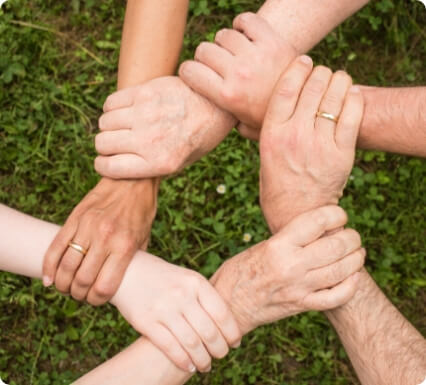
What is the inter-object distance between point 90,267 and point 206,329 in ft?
1.69

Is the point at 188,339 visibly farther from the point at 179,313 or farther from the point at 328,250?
the point at 328,250

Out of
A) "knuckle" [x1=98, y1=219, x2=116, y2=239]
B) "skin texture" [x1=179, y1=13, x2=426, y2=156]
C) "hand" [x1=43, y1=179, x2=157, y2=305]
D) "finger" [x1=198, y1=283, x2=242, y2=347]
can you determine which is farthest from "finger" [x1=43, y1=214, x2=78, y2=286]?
"skin texture" [x1=179, y1=13, x2=426, y2=156]

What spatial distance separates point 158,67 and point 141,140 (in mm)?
377

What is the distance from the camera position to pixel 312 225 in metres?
2.10

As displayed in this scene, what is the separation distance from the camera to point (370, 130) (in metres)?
2.21

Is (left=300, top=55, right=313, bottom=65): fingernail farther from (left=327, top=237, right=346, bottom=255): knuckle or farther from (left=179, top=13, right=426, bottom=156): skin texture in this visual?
(left=327, top=237, right=346, bottom=255): knuckle

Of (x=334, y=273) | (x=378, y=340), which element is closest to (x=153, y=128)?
(x=334, y=273)

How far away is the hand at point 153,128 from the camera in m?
2.33

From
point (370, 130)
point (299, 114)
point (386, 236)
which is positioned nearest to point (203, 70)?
point (299, 114)

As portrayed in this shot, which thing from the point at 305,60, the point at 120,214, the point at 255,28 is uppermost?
the point at 255,28

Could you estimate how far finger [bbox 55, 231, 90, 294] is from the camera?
2180 millimetres

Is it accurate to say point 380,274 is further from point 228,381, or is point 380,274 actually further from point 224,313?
point 224,313

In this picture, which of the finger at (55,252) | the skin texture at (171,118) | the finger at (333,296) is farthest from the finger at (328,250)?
the finger at (55,252)

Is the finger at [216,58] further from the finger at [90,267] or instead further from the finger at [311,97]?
the finger at [90,267]
